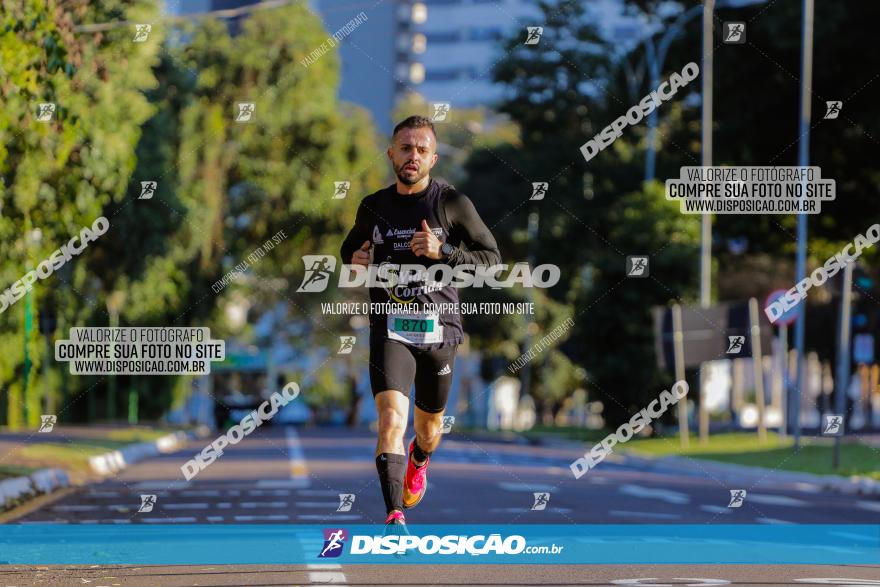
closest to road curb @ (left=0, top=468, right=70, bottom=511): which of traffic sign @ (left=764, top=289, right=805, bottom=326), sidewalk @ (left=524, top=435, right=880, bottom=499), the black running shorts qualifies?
the black running shorts

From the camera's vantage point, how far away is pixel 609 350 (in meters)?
44.1

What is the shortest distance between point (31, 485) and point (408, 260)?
1027 cm

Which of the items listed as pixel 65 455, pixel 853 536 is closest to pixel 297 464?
pixel 65 455

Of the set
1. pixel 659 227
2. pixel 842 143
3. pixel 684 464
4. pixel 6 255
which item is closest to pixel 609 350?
pixel 659 227

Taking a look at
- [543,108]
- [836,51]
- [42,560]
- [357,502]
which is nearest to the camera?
[42,560]

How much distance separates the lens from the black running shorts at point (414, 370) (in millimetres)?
9727

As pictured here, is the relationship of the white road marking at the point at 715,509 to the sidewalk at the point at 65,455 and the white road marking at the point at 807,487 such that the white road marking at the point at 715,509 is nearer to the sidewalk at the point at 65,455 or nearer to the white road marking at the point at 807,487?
the white road marking at the point at 807,487

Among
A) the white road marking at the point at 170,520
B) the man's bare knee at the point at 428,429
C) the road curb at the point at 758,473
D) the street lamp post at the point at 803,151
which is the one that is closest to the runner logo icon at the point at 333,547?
the man's bare knee at the point at 428,429

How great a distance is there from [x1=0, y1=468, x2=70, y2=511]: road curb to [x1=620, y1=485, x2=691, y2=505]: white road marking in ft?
20.8

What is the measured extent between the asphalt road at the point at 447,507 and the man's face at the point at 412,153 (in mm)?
2187

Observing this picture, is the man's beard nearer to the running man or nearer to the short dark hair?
the running man

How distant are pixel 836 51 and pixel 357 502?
27175 millimetres

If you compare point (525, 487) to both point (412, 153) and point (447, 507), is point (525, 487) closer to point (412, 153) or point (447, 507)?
point (447, 507)

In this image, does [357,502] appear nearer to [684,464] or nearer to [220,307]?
[684,464]
